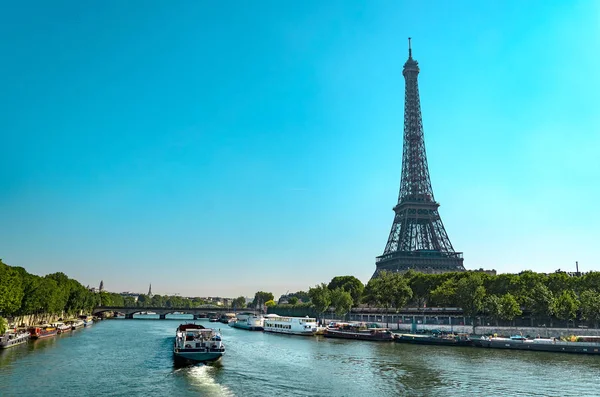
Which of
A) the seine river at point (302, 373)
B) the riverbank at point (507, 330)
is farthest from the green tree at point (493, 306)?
the seine river at point (302, 373)

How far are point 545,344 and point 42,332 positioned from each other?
74186mm

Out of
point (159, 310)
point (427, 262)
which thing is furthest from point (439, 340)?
point (159, 310)

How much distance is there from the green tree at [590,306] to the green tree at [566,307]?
1119 millimetres

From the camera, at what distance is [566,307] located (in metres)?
75.1

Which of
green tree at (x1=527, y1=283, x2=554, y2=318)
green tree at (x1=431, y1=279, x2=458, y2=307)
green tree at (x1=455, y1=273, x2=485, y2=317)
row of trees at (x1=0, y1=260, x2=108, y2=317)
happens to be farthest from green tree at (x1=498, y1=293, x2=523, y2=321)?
row of trees at (x1=0, y1=260, x2=108, y2=317)

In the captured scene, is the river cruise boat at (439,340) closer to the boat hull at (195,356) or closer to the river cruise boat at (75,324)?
the boat hull at (195,356)

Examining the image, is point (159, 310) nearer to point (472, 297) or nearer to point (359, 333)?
point (359, 333)

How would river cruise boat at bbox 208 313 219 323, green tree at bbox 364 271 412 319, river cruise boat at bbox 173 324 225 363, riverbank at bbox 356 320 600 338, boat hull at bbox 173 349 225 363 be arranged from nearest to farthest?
boat hull at bbox 173 349 225 363 < river cruise boat at bbox 173 324 225 363 < riverbank at bbox 356 320 600 338 < green tree at bbox 364 271 412 319 < river cruise boat at bbox 208 313 219 323

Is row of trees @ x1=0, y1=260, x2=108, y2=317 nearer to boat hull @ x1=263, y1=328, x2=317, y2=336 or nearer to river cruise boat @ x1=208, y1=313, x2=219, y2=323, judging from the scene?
river cruise boat @ x1=208, y1=313, x2=219, y2=323

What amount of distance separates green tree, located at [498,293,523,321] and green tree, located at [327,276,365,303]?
5737 cm

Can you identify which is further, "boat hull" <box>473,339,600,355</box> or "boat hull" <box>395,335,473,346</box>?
"boat hull" <box>395,335,473,346</box>

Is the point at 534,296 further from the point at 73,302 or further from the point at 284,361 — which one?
the point at 73,302

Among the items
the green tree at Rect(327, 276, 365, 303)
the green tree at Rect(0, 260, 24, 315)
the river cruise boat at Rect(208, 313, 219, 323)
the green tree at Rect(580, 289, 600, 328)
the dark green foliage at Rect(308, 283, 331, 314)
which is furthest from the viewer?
the river cruise boat at Rect(208, 313, 219, 323)

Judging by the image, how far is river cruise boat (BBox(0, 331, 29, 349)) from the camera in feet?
193
